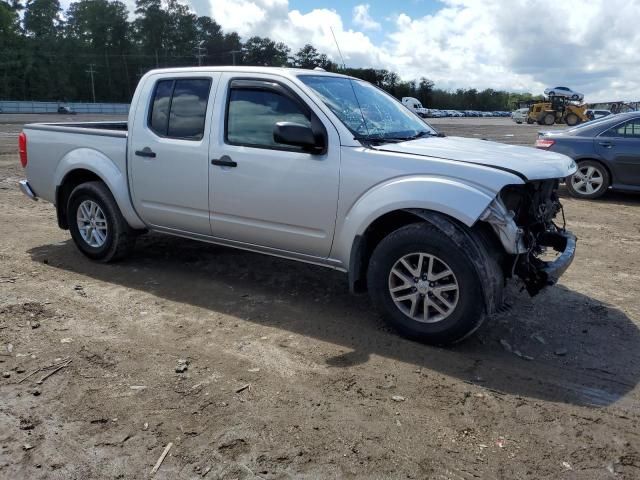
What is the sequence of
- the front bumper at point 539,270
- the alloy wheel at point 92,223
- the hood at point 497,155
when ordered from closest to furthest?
the hood at point 497,155
the front bumper at point 539,270
the alloy wheel at point 92,223

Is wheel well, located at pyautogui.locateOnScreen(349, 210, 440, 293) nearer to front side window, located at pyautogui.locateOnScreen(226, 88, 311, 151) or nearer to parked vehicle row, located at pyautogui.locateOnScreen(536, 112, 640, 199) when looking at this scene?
front side window, located at pyautogui.locateOnScreen(226, 88, 311, 151)

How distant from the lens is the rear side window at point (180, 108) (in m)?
4.98

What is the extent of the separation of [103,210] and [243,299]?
6.11 feet

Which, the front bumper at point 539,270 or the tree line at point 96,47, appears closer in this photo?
the front bumper at point 539,270

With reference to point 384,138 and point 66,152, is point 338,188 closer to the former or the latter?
point 384,138

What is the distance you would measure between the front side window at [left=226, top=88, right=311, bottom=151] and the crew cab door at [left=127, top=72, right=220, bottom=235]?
24 cm

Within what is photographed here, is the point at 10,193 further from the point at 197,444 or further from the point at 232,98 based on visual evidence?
the point at 197,444

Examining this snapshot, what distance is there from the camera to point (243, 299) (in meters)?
4.96

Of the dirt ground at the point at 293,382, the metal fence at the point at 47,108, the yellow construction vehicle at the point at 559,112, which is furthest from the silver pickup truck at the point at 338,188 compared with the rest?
the metal fence at the point at 47,108

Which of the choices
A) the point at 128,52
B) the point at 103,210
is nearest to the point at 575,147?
the point at 103,210

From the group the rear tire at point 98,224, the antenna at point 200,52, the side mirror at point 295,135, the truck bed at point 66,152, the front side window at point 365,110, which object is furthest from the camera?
the antenna at point 200,52

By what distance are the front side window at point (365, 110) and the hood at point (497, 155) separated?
227mm

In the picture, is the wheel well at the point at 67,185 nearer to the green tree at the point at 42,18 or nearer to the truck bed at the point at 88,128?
the truck bed at the point at 88,128

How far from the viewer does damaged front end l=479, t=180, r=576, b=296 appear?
12.2ft
